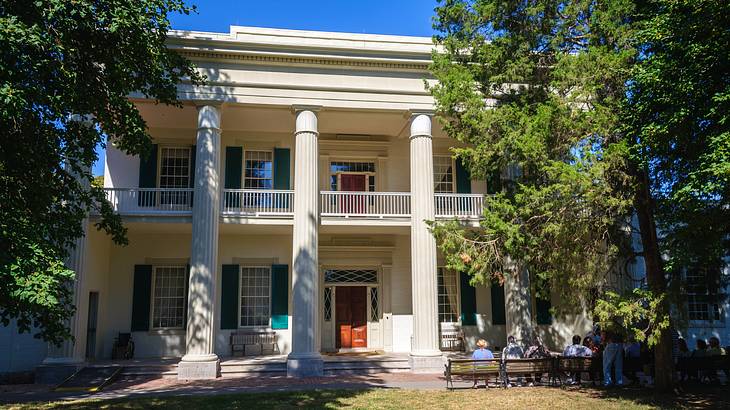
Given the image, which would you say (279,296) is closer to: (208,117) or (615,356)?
(208,117)

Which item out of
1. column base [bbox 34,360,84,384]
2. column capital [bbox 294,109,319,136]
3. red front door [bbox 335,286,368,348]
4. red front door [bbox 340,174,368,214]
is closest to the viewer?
column base [bbox 34,360,84,384]

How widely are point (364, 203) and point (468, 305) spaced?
4.90 m

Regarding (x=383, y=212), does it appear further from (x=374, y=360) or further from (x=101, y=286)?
(x=101, y=286)

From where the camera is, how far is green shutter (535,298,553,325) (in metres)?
18.7

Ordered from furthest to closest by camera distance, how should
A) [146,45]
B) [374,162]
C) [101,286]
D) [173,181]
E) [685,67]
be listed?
[374,162] → [173,181] → [101,286] → [146,45] → [685,67]

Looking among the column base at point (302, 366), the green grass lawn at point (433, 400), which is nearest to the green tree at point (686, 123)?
the green grass lawn at point (433, 400)

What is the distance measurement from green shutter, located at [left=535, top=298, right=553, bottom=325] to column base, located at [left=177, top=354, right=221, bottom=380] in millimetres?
10519

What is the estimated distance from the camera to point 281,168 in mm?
18562

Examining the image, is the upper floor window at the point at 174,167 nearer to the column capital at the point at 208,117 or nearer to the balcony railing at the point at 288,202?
the balcony railing at the point at 288,202

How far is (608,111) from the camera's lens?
10281mm

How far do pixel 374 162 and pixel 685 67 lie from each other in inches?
469

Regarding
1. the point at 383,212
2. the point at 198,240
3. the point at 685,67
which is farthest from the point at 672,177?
the point at 198,240

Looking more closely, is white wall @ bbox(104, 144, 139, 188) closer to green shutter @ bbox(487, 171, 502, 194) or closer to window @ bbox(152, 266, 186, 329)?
window @ bbox(152, 266, 186, 329)

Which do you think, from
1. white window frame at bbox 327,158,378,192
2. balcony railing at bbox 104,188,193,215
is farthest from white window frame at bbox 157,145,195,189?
white window frame at bbox 327,158,378,192
